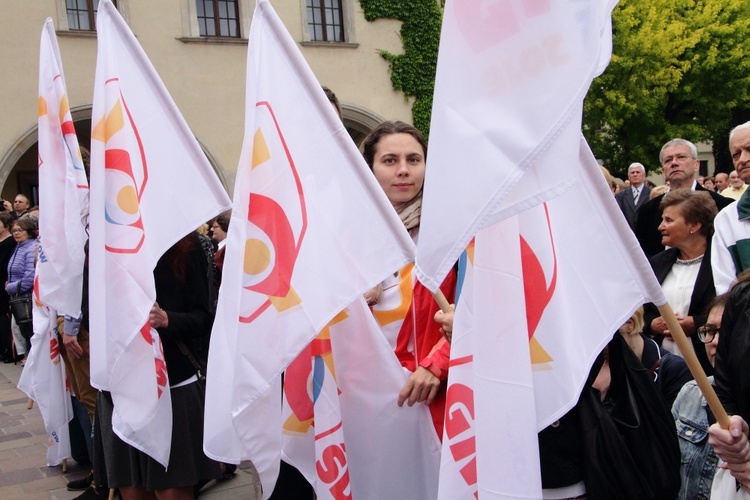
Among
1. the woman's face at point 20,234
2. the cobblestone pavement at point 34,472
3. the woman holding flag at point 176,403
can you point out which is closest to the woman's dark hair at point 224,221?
the cobblestone pavement at point 34,472

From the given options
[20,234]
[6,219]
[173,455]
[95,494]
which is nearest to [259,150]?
[173,455]

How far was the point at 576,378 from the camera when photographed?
7.07ft

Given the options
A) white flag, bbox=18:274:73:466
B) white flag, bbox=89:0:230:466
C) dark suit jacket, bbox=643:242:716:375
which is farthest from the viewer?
white flag, bbox=18:274:73:466

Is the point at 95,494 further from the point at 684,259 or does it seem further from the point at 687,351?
the point at 687,351

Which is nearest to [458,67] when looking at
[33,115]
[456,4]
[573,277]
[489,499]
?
[456,4]

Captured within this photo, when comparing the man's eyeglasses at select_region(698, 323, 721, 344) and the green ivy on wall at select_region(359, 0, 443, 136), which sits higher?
the green ivy on wall at select_region(359, 0, 443, 136)

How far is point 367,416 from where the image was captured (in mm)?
2887

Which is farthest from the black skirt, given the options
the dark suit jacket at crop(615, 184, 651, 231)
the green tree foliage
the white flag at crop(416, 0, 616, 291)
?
the green tree foliage

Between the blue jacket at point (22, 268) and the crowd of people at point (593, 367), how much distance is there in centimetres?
434

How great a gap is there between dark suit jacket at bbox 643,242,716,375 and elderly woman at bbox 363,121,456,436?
1.75m

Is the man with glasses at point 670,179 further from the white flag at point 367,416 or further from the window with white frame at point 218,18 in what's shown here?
the window with white frame at point 218,18

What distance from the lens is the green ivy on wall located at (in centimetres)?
2102

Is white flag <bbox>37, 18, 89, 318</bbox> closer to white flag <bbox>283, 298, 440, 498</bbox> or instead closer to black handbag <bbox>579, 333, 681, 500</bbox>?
white flag <bbox>283, 298, 440, 498</bbox>

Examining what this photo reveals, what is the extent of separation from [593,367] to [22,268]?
8.76 m
